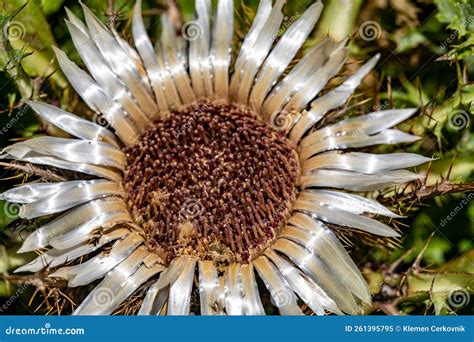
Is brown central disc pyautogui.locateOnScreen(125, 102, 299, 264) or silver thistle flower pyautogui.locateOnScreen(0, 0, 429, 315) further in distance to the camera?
brown central disc pyautogui.locateOnScreen(125, 102, 299, 264)

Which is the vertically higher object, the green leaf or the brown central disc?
the green leaf

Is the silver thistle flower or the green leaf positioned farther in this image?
the green leaf

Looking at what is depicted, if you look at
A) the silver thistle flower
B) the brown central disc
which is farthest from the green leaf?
the brown central disc

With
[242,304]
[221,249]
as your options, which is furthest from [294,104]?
[242,304]

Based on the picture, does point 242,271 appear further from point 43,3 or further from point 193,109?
point 43,3

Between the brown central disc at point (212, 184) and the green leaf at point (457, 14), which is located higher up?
the green leaf at point (457, 14)

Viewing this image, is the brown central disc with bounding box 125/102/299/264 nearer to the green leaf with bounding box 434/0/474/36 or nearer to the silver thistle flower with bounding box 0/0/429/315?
the silver thistle flower with bounding box 0/0/429/315

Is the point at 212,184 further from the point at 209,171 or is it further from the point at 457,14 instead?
A: the point at 457,14

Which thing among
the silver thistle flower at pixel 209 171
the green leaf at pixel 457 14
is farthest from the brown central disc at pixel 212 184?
the green leaf at pixel 457 14

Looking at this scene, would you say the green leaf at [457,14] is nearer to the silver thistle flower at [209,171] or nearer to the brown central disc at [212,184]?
the silver thistle flower at [209,171]
